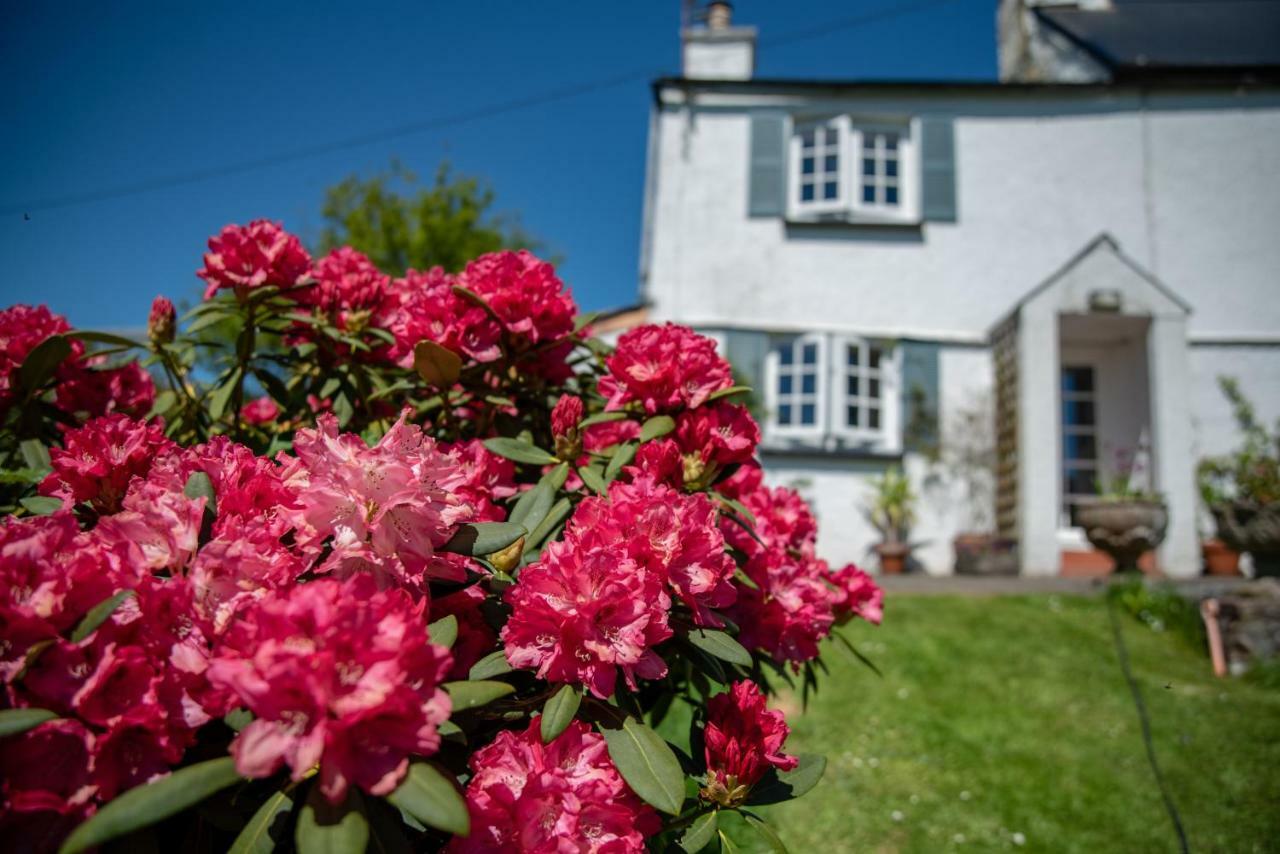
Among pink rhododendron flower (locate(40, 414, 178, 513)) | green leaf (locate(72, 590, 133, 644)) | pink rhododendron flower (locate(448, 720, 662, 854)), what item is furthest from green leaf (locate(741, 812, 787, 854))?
pink rhododendron flower (locate(40, 414, 178, 513))

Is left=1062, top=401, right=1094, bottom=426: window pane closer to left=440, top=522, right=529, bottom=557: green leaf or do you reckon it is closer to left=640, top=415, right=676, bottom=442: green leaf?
left=640, top=415, right=676, bottom=442: green leaf

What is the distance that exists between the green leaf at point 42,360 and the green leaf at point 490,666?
3.05ft

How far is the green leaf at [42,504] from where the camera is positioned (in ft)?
3.64

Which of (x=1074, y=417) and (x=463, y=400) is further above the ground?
(x=1074, y=417)

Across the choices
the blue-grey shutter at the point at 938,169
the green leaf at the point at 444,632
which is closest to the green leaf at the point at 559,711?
the green leaf at the point at 444,632

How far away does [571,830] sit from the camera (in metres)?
0.90

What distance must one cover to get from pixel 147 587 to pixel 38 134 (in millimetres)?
1496

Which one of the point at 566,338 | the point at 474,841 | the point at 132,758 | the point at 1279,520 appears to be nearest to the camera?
the point at 132,758

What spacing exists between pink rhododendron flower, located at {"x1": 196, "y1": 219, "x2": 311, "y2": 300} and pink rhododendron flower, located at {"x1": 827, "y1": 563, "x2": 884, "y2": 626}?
3.98 feet

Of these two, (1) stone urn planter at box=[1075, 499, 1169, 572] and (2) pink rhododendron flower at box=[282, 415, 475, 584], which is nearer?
(2) pink rhododendron flower at box=[282, 415, 475, 584]

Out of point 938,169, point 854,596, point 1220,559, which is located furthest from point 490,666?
point 938,169

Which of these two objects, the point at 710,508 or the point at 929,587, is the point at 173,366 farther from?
the point at 929,587

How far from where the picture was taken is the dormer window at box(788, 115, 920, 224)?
933 cm

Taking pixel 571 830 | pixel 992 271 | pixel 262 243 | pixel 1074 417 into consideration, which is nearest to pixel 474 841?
pixel 571 830
